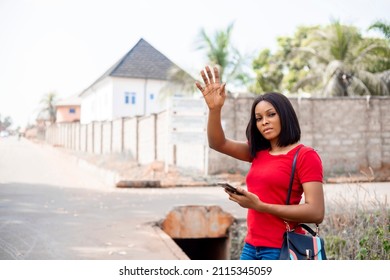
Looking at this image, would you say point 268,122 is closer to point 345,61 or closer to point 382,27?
point 382,27

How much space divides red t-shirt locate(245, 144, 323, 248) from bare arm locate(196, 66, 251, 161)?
0.62 ft

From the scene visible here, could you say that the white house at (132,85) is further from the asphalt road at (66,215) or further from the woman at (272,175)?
the woman at (272,175)

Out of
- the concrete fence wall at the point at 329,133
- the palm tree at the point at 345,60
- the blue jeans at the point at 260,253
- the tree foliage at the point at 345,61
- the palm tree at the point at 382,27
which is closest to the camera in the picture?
the blue jeans at the point at 260,253

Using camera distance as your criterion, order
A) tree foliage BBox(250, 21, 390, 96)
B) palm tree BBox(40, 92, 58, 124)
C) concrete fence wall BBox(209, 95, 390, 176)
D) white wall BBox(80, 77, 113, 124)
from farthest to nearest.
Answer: concrete fence wall BBox(209, 95, 390, 176) < tree foliage BBox(250, 21, 390, 96) < white wall BBox(80, 77, 113, 124) < palm tree BBox(40, 92, 58, 124)

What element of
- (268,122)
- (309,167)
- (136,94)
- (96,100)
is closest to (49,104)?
(96,100)

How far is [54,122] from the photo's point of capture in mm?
5012

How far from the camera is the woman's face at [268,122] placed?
5.89 feet

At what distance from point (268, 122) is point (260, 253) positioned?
1.63ft

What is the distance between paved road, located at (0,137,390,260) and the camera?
10.9ft

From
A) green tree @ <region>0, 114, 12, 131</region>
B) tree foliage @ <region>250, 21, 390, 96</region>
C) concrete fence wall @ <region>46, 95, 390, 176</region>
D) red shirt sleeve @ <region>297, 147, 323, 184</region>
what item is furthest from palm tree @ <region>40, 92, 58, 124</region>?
concrete fence wall @ <region>46, 95, 390, 176</region>

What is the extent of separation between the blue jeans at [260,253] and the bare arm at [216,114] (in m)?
0.37

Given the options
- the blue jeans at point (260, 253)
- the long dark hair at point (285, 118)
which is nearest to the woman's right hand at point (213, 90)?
the long dark hair at point (285, 118)

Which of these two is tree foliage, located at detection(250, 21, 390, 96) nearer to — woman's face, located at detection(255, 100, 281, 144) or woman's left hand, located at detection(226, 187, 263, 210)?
woman's face, located at detection(255, 100, 281, 144)
